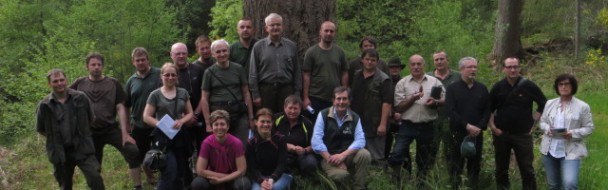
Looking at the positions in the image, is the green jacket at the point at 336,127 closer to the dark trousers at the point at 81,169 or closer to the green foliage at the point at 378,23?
the dark trousers at the point at 81,169

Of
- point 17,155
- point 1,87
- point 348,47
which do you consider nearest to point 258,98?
point 348,47

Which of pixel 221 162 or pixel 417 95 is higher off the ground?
pixel 417 95

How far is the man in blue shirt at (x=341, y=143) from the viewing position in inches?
257

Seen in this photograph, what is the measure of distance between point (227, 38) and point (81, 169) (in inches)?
404

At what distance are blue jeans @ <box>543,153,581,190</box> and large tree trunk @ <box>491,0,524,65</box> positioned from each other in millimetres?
13552

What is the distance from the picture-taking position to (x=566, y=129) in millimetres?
6223

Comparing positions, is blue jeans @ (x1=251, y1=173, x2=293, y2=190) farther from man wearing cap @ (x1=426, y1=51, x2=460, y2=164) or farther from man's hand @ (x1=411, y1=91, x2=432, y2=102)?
man wearing cap @ (x1=426, y1=51, x2=460, y2=164)

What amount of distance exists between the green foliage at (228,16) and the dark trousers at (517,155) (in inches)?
375

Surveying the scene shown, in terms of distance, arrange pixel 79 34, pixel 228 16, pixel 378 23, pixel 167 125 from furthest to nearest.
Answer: pixel 79 34
pixel 228 16
pixel 378 23
pixel 167 125

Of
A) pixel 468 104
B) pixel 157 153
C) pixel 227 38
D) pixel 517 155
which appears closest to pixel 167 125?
pixel 157 153

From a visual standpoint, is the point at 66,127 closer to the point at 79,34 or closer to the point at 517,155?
the point at 517,155

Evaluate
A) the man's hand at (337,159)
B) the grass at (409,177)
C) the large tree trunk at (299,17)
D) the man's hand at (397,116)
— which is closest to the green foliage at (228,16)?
the grass at (409,177)

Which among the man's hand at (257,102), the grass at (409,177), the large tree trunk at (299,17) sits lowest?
the grass at (409,177)

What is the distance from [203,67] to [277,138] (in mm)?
1226
